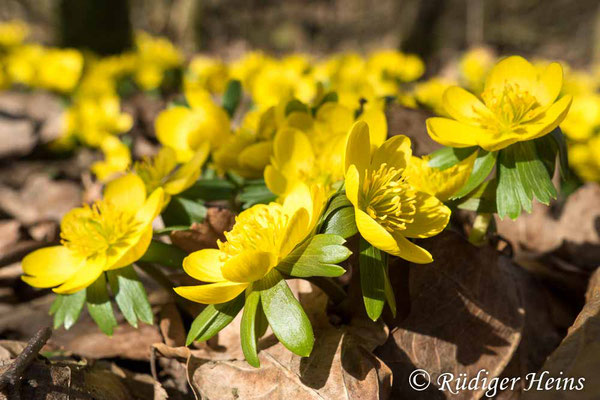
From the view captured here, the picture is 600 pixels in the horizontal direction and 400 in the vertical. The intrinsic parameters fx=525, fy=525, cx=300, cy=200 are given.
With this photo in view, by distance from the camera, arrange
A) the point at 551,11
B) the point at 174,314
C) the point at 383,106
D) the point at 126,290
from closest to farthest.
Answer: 1. the point at 126,290
2. the point at 174,314
3. the point at 383,106
4. the point at 551,11

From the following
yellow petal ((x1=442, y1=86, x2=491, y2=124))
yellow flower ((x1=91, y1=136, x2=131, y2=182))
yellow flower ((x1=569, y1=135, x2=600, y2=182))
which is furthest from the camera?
yellow flower ((x1=569, y1=135, x2=600, y2=182))

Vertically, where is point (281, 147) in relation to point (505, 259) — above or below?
above

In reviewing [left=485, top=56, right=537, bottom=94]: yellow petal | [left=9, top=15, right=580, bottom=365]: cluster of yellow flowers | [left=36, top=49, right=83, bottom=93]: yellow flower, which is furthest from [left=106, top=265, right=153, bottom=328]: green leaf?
[left=36, top=49, right=83, bottom=93]: yellow flower

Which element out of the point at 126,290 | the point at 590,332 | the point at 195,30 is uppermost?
the point at 590,332

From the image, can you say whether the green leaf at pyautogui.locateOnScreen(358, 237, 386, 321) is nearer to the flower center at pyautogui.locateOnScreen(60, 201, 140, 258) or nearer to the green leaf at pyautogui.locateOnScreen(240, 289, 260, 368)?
the green leaf at pyautogui.locateOnScreen(240, 289, 260, 368)

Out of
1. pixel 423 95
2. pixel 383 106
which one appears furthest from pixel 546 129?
pixel 423 95

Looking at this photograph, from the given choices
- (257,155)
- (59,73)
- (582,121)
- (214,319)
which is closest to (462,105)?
(257,155)

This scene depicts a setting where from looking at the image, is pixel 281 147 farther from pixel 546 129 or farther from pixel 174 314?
pixel 546 129

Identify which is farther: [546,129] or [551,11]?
[551,11]
